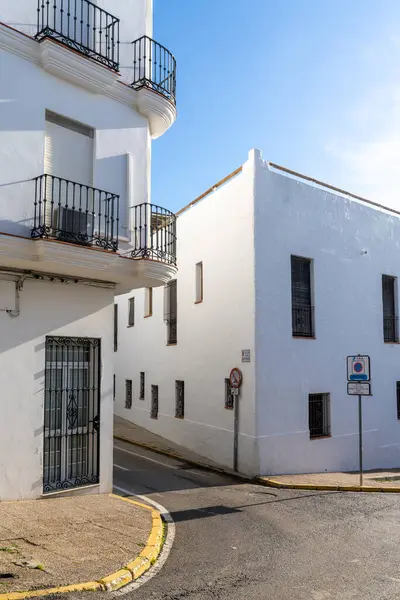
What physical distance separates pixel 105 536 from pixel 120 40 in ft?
28.9

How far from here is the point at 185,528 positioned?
831 cm

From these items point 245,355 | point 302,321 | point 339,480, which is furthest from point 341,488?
point 302,321

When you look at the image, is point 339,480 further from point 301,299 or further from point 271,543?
point 271,543

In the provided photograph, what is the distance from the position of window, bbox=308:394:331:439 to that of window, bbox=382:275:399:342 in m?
3.60

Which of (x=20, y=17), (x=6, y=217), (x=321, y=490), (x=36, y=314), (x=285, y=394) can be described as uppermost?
(x=20, y=17)

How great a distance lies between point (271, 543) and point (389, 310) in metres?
A: 12.0

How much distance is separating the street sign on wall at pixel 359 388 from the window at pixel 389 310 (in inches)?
212

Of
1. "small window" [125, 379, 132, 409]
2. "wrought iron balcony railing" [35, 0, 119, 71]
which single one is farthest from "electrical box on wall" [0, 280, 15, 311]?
"small window" [125, 379, 132, 409]

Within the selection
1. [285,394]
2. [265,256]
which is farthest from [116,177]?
[285,394]

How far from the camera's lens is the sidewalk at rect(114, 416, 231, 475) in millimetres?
15227

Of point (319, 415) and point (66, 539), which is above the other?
point (319, 415)

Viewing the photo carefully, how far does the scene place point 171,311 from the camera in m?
19.0

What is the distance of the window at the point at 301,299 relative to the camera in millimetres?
15062

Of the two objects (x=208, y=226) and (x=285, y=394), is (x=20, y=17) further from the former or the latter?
(x=285, y=394)
